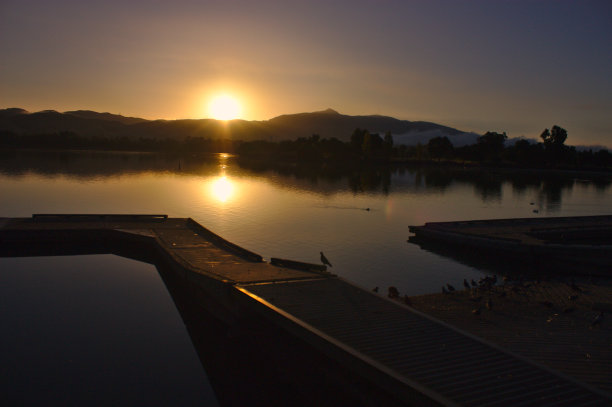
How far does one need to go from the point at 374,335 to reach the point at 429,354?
4.99 ft

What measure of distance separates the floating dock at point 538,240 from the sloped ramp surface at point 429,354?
18.4 m

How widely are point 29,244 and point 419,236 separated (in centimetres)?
2757

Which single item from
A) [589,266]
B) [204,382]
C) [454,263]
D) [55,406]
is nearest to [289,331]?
[204,382]

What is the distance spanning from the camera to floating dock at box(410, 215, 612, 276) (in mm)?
26047

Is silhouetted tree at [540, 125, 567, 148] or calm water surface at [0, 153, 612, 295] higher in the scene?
silhouetted tree at [540, 125, 567, 148]

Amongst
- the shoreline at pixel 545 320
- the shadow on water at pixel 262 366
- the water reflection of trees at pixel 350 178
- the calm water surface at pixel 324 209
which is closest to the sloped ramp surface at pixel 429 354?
the shadow on water at pixel 262 366

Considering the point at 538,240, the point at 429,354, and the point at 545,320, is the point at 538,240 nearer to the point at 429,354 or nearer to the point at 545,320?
the point at 545,320

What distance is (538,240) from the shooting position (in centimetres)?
3100

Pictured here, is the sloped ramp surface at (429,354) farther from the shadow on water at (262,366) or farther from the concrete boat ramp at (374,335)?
the shadow on water at (262,366)

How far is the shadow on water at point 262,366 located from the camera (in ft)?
34.2

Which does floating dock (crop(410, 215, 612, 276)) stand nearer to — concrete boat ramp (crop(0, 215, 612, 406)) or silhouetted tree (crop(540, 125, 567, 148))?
concrete boat ramp (crop(0, 215, 612, 406))

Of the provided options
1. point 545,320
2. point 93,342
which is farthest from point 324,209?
point 93,342

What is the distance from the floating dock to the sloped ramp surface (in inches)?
723

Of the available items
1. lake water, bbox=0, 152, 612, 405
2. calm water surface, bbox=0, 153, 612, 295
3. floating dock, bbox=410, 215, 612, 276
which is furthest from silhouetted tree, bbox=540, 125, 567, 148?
floating dock, bbox=410, 215, 612, 276
